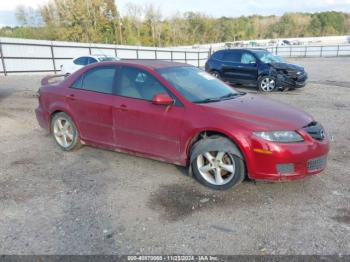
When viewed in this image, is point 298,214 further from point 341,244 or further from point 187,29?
point 187,29

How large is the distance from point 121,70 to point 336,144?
4.02 meters

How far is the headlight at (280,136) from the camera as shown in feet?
12.1

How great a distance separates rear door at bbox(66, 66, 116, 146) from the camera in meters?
4.80

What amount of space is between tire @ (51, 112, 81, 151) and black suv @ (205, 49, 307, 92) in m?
9.16

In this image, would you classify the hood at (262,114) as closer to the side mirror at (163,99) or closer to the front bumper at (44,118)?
the side mirror at (163,99)

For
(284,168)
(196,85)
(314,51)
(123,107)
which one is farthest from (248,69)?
(314,51)

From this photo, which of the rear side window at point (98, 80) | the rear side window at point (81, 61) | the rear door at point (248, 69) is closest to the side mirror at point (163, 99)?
the rear side window at point (98, 80)

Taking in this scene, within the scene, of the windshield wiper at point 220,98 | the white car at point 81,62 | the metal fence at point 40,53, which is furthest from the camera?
the metal fence at point 40,53

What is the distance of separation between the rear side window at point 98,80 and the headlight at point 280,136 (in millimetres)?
2321

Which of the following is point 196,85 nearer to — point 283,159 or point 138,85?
point 138,85

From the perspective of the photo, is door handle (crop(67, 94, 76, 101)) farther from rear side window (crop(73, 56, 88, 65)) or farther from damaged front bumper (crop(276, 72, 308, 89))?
rear side window (crop(73, 56, 88, 65))

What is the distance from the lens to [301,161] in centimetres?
372

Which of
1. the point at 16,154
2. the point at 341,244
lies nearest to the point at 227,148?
the point at 341,244

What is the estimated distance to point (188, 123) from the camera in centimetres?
407
